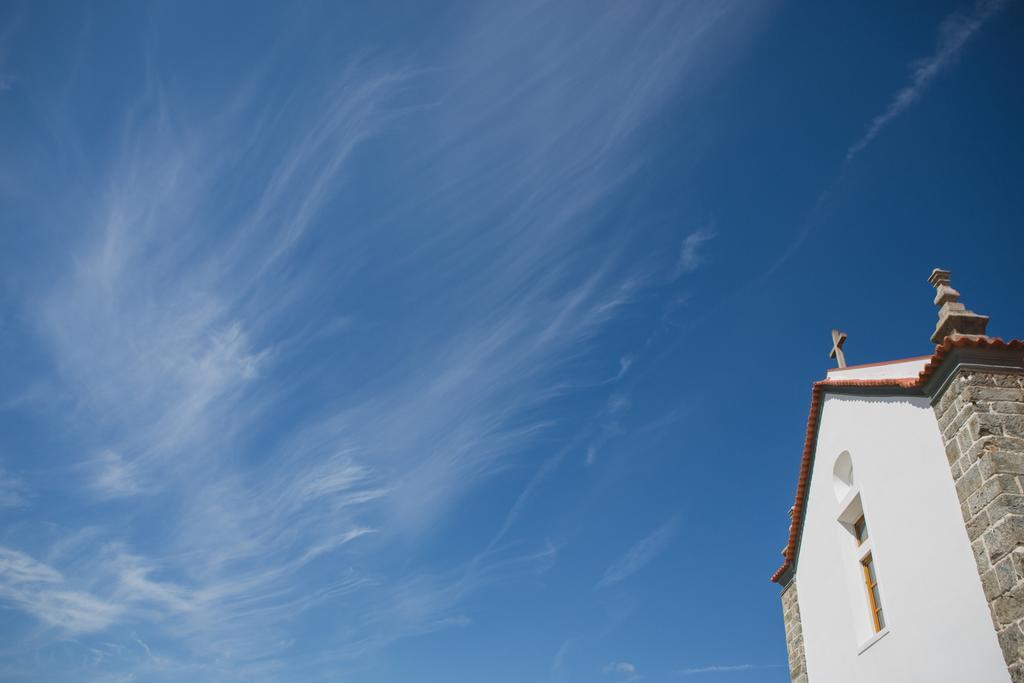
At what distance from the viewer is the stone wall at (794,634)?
1170cm

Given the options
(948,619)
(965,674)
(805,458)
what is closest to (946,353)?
(948,619)

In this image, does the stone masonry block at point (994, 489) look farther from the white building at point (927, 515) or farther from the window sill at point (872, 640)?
the window sill at point (872, 640)

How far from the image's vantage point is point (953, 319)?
321 inches

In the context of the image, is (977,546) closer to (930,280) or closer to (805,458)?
(930,280)

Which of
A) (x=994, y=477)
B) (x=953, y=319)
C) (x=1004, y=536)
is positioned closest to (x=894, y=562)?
(x=1004, y=536)

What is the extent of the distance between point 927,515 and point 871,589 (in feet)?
7.16

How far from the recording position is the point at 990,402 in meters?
7.73

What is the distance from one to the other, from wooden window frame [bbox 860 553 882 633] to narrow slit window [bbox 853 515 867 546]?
33 cm

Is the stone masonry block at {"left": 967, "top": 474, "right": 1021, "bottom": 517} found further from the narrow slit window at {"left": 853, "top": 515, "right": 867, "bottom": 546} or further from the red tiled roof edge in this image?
the narrow slit window at {"left": 853, "top": 515, "right": 867, "bottom": 546}

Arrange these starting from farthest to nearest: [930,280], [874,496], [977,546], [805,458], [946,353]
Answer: [805,458] → [874,496] → [930,280] → [946,353] → [977,546]

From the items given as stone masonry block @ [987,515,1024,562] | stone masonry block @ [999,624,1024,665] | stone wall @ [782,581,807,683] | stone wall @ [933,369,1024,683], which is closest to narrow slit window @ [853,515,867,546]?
stone wall @ [782,581,807,683]

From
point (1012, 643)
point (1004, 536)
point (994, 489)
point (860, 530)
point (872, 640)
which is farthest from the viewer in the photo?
point (860, 530)

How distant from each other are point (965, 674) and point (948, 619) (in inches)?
22.5

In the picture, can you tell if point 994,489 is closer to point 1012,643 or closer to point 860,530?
point 1012,643
